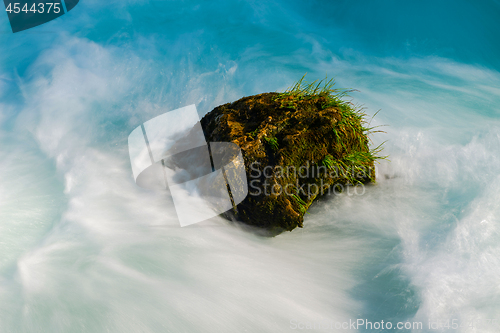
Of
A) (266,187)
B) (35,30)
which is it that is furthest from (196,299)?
(35,30)

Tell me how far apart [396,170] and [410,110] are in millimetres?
2716
